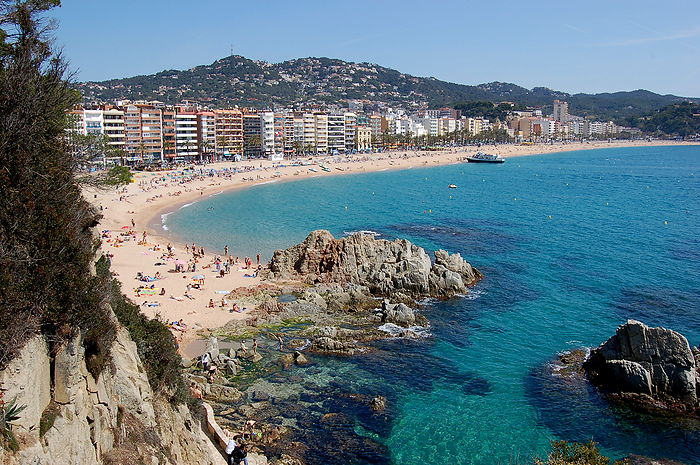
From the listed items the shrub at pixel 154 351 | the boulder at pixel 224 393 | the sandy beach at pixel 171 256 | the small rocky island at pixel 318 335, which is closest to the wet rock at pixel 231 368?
the small rocky island at pixel 318 335

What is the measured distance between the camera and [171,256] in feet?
126

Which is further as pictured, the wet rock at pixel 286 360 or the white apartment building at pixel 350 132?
the white apartment building at pixel 350 132

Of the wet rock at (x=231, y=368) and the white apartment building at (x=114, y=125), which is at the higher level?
the white apartment building at (x=114, y=125)

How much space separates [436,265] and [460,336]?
→ 7.81 metres

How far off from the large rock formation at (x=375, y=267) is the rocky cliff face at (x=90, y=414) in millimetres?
18811

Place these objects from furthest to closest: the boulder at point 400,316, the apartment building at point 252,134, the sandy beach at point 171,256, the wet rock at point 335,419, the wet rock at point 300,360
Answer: the apartment building at point 252,134
the sandy beach at point 171,256
the boulder at point 400,316
the wet rock at point 300,360
the wet rock at point 335,419

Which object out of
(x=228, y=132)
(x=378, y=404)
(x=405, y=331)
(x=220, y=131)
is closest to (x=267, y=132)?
(x=228, y=132)

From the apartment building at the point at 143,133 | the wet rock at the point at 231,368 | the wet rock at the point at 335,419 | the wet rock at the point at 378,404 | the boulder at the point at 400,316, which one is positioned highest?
the apartment building at the point at 143,133

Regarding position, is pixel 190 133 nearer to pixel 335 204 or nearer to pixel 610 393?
pixel 335 204

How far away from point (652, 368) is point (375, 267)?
15764 mm

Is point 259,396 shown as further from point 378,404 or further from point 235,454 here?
point 235,454

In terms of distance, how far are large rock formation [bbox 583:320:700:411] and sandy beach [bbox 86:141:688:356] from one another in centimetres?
1558

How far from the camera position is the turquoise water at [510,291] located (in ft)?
59.6

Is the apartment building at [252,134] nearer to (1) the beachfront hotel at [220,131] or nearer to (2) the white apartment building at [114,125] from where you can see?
(1) the beachfront hotel at [220,131]
